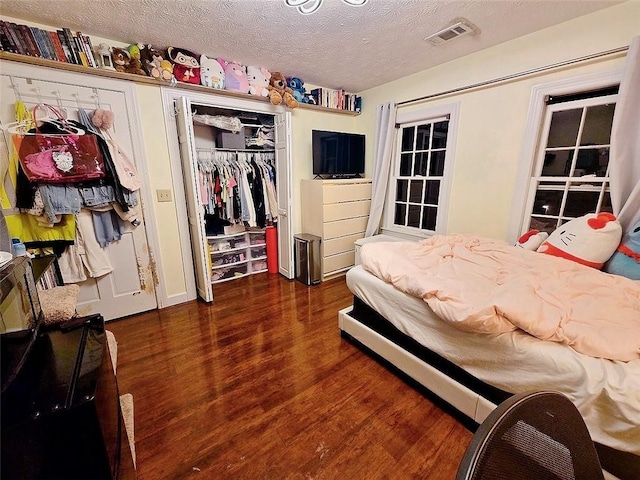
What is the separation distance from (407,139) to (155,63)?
8.40ft

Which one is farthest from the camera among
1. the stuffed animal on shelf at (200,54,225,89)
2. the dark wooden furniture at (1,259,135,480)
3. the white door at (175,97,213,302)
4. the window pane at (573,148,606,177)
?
the stuffed animal on shelf at (200,54,225,89)

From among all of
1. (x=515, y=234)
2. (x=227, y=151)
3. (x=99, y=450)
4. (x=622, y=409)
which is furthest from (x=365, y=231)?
(x=99, y=450)

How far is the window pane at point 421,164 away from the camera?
9.84 feet

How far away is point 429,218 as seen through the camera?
3061 millimetres

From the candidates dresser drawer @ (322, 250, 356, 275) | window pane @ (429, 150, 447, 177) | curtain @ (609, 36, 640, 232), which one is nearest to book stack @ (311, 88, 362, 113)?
window pane @ (429, 150, 447, 177)

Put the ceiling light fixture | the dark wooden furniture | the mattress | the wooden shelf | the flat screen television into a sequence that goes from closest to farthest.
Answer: the dark wooden furniture
the mattress
the ceiling light fixture
the wooden shelf
the flat screen television

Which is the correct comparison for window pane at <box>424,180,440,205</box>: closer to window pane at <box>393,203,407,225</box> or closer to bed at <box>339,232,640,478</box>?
window pane at <box>393,203,407,225</box>

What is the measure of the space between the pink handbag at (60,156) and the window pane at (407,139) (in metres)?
2.93

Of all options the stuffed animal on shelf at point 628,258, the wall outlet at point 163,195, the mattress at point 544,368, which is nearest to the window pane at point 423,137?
the stuffed animal on shelf at point 628,258

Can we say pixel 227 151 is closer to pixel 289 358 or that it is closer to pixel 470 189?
pixel 289 358

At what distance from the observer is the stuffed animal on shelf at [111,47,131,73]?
78.7 inches

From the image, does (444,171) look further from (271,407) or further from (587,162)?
(271,407)

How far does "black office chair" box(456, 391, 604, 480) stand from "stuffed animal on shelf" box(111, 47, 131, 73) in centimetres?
286

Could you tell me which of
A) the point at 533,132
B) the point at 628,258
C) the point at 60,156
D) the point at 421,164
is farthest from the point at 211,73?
the point at 628,258
